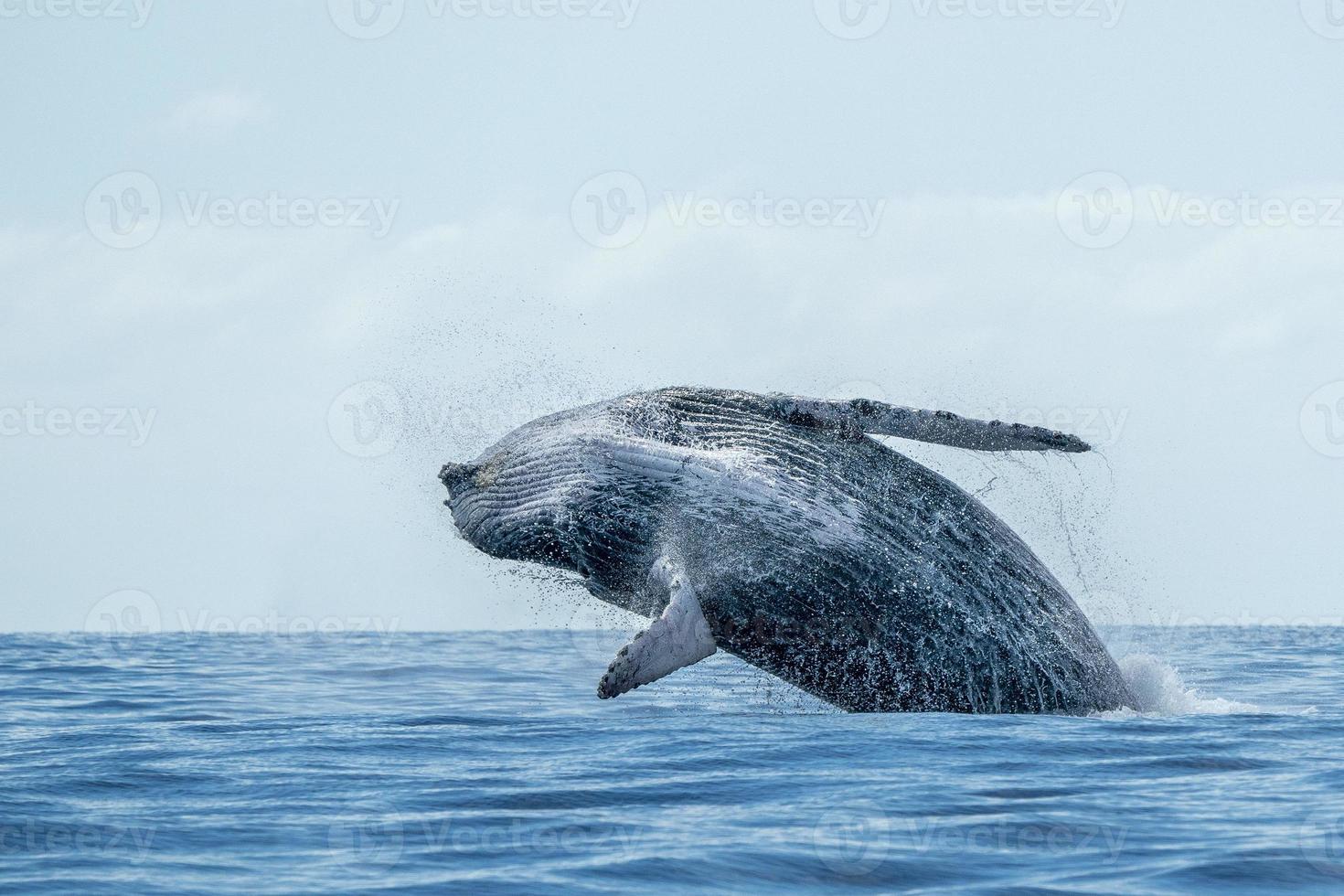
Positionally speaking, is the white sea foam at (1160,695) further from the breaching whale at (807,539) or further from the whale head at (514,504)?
the whale head at (514,504)

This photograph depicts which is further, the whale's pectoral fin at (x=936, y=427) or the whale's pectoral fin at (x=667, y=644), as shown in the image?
the whale's pectoral fin at (x=936, y=427)

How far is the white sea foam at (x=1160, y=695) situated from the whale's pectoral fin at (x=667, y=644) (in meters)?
4.15

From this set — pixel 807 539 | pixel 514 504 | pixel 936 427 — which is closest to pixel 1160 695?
pixel 936 427

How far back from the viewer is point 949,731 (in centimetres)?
1052

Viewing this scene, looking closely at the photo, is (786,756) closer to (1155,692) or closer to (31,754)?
(1155,692)

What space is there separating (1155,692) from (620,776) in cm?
599

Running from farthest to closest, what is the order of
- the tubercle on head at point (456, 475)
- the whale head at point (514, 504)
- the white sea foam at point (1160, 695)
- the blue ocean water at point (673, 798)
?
the white sea foam at point (1160, 695) → the tubercle on head at point (456, 475) → the whale head at point (514, 504) → the blue ocean water at point (673, 798)

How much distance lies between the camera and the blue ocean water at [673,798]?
22.2 ft

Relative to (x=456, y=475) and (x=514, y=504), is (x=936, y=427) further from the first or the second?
(x=456, y=475)

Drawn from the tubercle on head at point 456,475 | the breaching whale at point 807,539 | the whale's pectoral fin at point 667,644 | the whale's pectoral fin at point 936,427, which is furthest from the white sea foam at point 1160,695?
the tubercle on head at point 456,475

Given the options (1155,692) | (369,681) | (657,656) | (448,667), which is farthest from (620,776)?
(448,667)

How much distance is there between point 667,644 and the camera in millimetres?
10172

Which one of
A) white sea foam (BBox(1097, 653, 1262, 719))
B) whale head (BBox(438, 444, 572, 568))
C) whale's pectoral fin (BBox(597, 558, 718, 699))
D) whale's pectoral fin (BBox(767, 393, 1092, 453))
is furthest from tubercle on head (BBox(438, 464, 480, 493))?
white sea foam (BBox(1097, 653, 1262, 719))

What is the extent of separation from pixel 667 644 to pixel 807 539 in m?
1.60
